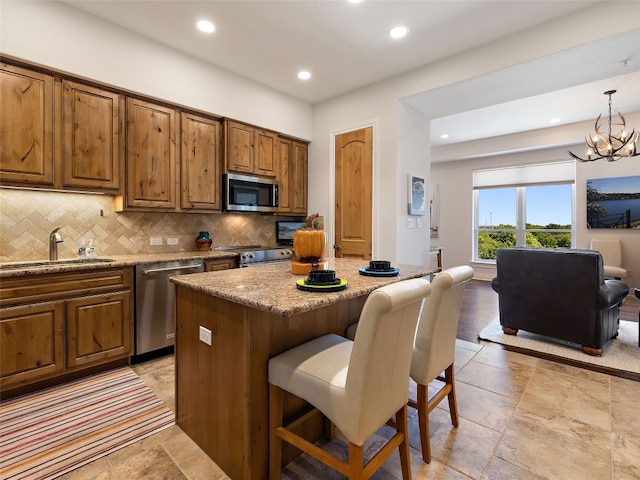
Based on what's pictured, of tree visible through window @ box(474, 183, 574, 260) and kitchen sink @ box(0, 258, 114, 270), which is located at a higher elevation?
tree visible through window @ box(474, 183, 574, 260)

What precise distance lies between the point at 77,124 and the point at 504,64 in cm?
389

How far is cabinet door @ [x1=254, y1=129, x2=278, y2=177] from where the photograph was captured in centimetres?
404

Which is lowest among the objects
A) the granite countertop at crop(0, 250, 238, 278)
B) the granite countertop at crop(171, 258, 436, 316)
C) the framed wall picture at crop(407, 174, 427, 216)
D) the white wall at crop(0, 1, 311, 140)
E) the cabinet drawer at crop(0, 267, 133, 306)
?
the cabinet drawer at crop(0, 267, 133, 306)

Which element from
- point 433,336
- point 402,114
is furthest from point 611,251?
Answer: point 433,336

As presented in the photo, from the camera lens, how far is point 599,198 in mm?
5730

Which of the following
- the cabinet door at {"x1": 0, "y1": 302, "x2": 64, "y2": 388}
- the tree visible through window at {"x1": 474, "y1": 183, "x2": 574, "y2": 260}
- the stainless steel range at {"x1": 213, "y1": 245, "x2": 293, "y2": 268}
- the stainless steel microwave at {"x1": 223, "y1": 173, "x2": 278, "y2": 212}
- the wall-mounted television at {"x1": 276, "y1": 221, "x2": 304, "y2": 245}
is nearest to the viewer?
the cabinet door at {"x1": 0, "y1": 302, "x2": 64, "y2": 388}

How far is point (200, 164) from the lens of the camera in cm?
356

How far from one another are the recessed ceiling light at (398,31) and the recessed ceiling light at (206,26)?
1642mm

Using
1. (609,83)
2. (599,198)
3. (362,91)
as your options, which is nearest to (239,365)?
(362,91)

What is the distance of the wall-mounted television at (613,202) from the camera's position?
5430 mm

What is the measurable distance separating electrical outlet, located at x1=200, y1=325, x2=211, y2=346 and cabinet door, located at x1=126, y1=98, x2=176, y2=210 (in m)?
2.00

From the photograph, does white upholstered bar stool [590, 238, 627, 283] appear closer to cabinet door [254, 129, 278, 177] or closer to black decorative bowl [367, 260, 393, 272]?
black decorative bowl [367, 260, 393, 272]

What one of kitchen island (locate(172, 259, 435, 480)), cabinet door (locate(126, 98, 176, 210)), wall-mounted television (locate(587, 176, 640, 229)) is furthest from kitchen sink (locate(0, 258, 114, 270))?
wall-mounted television (locate(587, 176, 640, 229))

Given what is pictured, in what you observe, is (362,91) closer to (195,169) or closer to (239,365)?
(195,169)
